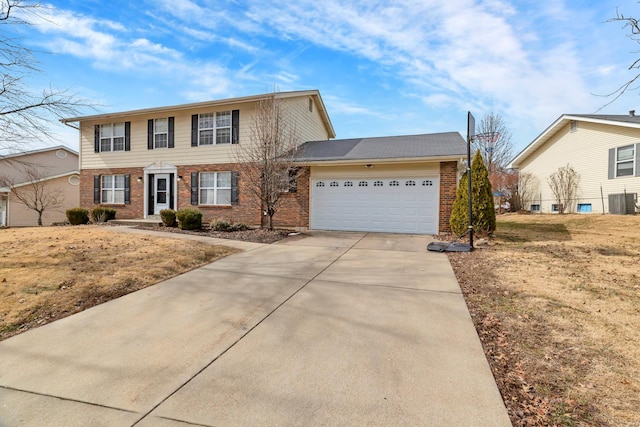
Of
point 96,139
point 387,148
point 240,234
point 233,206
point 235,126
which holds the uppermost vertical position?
point 235,126

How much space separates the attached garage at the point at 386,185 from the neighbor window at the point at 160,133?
668cm

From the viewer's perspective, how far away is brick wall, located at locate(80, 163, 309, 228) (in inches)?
500

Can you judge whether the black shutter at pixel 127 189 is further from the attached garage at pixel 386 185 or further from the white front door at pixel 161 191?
the attached garage at pixel 386 185

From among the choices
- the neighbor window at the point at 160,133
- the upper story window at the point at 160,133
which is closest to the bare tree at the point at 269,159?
the upper story window at the point at 160,133

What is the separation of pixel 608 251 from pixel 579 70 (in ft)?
14.4

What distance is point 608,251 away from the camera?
758 cm

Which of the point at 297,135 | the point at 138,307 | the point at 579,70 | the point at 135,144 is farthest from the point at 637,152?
the point at 135,144

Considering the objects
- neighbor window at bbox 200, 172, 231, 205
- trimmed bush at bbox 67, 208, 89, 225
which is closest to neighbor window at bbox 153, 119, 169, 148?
neighbor window at bbox 200, 172, 231, 205

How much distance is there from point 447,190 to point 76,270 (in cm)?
1060

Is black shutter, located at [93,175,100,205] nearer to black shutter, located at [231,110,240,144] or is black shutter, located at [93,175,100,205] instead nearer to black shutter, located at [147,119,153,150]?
black shutter, located at [147,119,153,150]

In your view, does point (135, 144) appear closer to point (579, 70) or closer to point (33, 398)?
point (33, 398)

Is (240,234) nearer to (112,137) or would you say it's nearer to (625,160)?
(112,137)

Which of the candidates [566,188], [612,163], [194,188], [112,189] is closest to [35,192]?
[112,189]

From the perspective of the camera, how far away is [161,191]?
14891 millimetres
